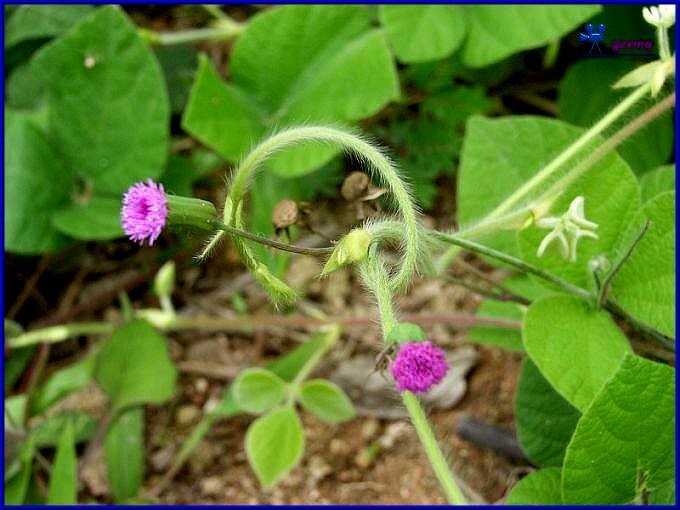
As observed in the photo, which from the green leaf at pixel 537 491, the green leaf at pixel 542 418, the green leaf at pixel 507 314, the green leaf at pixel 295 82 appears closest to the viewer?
the green leaf at pixel 537 491

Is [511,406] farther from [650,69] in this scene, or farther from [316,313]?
[650,69]

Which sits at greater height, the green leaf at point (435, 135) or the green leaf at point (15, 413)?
the green leaf at point (435, 135)

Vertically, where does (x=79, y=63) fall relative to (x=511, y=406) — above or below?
above

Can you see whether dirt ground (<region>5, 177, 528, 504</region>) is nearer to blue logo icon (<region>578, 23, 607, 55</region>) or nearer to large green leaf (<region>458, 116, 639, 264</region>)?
large green leaf (<region>458, 116, 639, 264</region>)

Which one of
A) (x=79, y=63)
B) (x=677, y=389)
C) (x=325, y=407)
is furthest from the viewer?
(x=79, y=63)

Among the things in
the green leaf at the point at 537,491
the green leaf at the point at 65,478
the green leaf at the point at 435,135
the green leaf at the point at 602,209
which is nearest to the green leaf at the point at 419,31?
the green leaf at the point at 435,135

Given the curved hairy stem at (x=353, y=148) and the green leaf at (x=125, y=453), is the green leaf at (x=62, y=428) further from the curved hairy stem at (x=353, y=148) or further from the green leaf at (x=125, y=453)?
the curved hairy stem at (x=353, y=148)

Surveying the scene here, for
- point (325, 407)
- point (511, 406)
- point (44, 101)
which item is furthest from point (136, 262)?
point (511, 406)

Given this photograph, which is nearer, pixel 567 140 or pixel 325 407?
pixel 567 140
